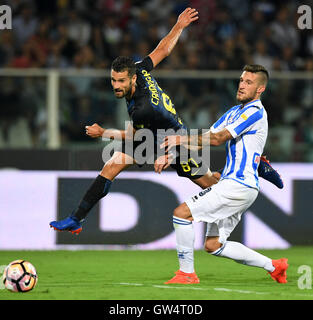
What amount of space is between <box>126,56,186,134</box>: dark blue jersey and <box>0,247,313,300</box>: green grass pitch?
64.3 inches

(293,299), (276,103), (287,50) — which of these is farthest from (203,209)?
(287,50)

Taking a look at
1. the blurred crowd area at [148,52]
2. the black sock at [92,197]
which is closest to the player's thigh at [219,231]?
the black sock at [92,197]

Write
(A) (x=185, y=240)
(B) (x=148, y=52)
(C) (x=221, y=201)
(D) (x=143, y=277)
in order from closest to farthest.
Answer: (C) (x=221, y=201) → (A) (x=185, y=240) → (D) (x=143, y=277) → (B) (x=148, y=52)

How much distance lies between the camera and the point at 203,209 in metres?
7.99

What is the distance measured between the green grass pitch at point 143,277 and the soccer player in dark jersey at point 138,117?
2.60 feet

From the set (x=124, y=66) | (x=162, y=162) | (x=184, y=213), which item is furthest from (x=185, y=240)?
(x=124, y=66)

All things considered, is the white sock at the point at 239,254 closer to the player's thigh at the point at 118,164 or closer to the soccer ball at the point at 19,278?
the player's thigh at the point at 118,164

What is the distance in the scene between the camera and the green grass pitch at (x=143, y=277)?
23.7 ft

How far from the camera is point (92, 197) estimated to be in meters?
8.91

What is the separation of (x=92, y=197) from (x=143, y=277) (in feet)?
3.35

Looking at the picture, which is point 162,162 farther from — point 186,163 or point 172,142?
point 186,163

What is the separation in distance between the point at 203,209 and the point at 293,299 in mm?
1395

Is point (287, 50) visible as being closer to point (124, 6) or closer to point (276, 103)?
point (276, 103)

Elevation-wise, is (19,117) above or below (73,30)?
below
